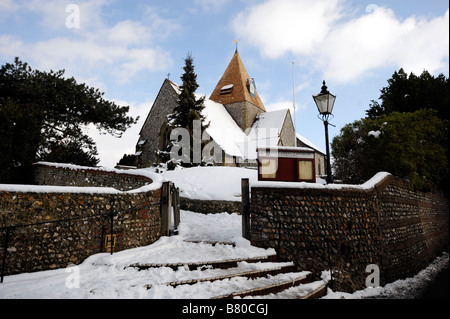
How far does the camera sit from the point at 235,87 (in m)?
31.1

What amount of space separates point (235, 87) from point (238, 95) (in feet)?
4.89

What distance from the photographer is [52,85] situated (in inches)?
667

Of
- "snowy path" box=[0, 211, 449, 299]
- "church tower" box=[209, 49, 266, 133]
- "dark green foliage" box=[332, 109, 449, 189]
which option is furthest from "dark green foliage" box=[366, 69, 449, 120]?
"snowy path" box=[0, 211, 449, 299]

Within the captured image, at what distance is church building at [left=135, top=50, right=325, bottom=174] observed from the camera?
2231cm

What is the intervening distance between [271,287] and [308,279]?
6.51 ft

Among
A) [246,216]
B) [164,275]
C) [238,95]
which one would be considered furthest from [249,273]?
[238,95]

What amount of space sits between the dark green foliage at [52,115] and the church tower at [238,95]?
13.5 metres

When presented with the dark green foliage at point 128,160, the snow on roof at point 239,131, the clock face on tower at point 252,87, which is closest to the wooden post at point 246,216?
the snow on roof at point 239,131

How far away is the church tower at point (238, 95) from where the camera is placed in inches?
Result: 1163

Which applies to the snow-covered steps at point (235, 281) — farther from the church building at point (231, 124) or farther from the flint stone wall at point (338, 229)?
the church building at point (231, 124)

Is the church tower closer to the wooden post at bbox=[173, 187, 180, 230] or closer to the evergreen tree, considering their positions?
the evergreen tree

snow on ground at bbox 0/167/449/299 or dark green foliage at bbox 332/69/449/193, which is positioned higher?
dark green foliage at bbox 332/69/449/193
